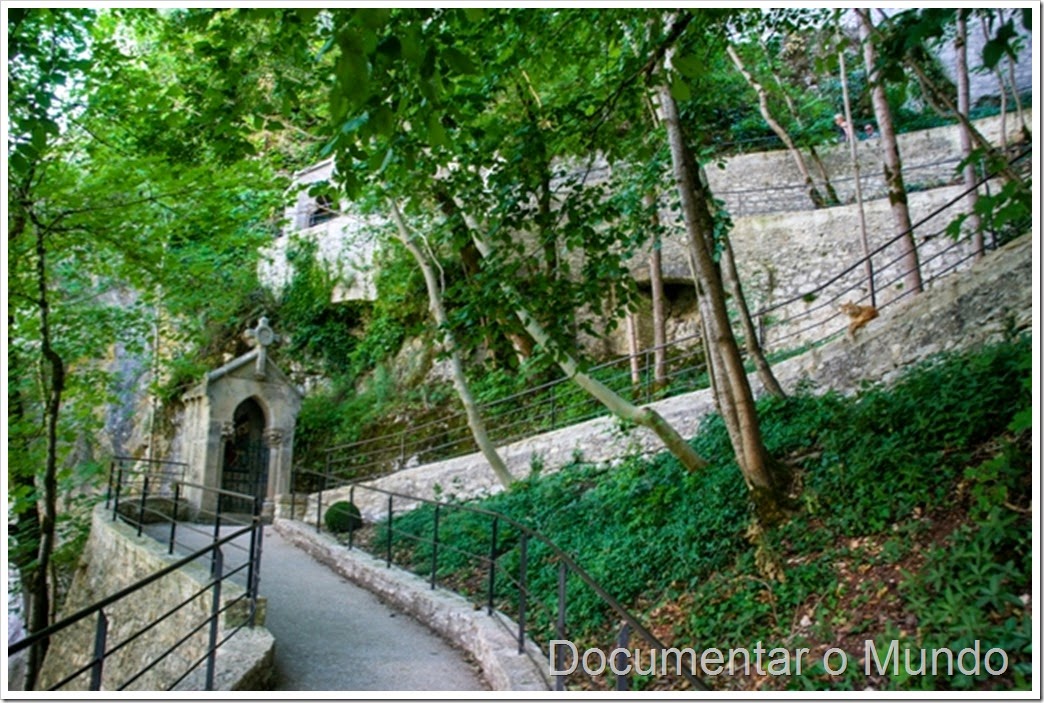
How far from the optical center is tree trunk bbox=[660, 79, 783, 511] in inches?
215

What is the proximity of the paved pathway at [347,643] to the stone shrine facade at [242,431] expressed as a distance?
5819 millimetres

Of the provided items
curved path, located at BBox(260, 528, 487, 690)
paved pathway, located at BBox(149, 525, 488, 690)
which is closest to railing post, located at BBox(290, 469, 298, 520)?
paved pathway, located at BBox(149, 525, 488, 690)

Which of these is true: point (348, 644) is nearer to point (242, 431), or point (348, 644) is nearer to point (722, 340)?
point (722, 340)

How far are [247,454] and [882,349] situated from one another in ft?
39.5

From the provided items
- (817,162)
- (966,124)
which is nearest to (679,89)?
(966,124)

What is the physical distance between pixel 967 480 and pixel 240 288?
17697mm

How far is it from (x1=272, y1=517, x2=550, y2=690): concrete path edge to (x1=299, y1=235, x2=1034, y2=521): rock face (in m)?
2.90

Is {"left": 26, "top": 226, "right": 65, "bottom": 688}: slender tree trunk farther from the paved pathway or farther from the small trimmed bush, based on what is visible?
the small trimmed bush

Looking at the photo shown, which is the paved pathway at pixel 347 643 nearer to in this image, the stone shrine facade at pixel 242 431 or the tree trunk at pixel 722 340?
the tree trunk at pixel 722 340

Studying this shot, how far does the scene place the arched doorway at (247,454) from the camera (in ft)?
46.5

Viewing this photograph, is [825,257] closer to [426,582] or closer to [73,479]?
[426,582]

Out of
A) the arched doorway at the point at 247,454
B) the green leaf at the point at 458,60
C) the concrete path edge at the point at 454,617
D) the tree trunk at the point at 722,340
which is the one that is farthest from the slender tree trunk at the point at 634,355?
the green leaf at the point at 458,60

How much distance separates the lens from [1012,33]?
7.14ft

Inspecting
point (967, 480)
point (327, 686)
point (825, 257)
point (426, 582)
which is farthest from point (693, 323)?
point (327, 686)
